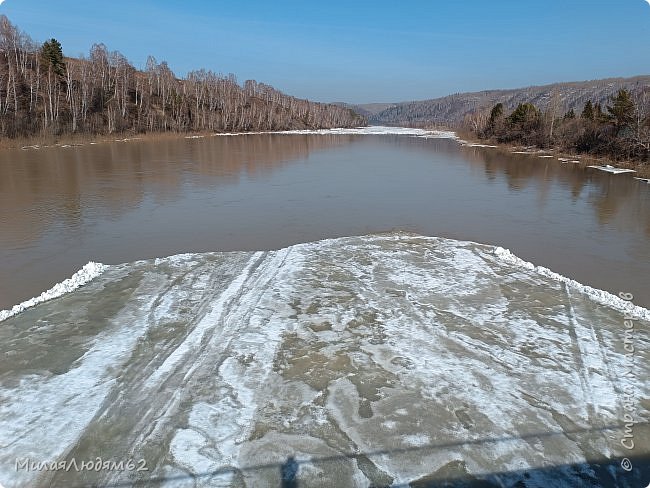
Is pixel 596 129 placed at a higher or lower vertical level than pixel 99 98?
lower

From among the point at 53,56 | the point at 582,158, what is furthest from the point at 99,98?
the point at 582,158

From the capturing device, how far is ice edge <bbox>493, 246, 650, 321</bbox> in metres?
6.64

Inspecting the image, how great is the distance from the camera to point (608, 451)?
3863 millimetres

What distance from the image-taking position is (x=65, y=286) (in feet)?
24.1

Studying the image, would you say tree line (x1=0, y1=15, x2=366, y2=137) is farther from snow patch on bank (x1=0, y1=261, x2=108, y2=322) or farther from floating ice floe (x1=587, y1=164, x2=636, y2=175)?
floating ice floe (x1=587, y1=164, x2=636, y2=175)

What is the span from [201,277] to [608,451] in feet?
21.7

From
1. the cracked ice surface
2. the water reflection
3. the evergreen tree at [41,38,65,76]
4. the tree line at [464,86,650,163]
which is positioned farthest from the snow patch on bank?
the evergreen tree at [41,38,65,76]

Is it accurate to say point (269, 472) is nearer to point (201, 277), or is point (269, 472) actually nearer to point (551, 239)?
point (201, 277)

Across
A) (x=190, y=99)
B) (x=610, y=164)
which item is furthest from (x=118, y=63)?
(x=610, y=164)

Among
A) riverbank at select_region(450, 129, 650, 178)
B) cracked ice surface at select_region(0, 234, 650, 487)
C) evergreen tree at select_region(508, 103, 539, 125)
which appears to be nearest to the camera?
cracked ice surface at select_region(0, 234, 650, 487)

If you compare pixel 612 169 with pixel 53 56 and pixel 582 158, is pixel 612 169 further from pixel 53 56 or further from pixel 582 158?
pixel 53 56

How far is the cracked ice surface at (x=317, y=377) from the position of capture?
373cm

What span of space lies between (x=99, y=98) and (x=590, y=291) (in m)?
64.2

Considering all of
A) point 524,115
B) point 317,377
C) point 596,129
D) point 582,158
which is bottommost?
point 317,377
